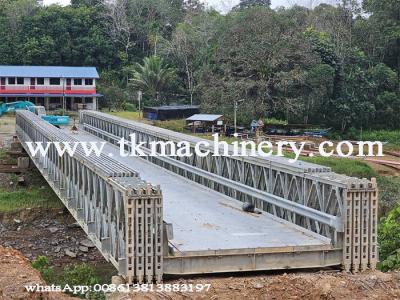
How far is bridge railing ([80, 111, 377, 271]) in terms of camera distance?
12062 mm

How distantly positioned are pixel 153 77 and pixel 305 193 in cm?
4599

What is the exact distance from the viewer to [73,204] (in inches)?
690

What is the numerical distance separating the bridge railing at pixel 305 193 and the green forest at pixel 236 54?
29427 millimetres

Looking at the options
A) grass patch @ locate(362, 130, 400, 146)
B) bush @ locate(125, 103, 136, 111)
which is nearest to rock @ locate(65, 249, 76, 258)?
grass patch @ locate(362, 130, 400, 146)

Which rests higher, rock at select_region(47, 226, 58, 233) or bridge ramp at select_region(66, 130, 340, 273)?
bridge ramp at select_region(66, 130, 340, 273)

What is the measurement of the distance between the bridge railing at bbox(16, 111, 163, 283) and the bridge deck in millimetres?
726

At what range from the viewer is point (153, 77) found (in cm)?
5888

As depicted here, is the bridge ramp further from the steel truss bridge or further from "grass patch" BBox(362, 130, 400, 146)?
"grass patch" BBox(362, 130, 400, 146)

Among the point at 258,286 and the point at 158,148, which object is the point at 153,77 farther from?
the point at 258,286

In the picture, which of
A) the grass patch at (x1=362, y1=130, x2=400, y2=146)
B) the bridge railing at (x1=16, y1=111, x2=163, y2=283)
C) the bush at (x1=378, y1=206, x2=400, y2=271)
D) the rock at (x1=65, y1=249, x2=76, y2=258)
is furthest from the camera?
the grass patch at (x1=362, y1=130, x2=400, y2=146)

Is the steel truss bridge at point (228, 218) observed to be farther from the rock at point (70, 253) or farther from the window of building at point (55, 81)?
the window of building at point (55, 81)

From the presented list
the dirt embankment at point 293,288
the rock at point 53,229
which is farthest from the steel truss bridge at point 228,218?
the rock at point 53,229

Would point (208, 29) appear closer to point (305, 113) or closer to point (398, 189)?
point (305, 113)

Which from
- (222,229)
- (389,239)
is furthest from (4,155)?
(222,229)
